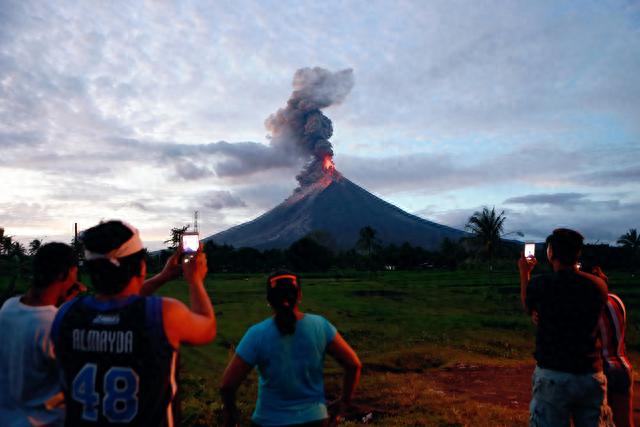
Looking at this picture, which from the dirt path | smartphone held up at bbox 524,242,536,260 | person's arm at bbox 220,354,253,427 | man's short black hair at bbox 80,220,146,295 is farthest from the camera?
the dirt path

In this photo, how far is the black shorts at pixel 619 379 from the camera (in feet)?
15.4

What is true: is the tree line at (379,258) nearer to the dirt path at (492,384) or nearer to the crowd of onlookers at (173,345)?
the dirt path at (492,384)

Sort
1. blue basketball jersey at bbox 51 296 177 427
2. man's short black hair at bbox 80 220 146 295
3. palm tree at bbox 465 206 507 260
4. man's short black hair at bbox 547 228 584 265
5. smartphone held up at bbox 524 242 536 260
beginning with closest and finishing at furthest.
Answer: blue basketball jersey at bbox 51 296 177 427, man's short black hair at bbox 80 220 146 295, man's short black hair at bbox 547 228 584 265, smartphone held up at bbox 524 242 536 260, palm tree at bbox 465 206 507 260

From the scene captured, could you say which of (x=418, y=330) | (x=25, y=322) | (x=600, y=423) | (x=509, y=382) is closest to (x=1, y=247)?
(x=25, y=322)

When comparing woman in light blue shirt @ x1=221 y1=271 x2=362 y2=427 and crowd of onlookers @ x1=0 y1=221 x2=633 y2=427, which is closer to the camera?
crowd of onlookers @ x1=0 y1=221 x2=633 y2=427

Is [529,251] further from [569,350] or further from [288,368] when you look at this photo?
[288,368]

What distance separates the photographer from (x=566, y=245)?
4570 mm

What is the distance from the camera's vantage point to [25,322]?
3.30 m

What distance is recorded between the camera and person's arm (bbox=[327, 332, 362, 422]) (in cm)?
387

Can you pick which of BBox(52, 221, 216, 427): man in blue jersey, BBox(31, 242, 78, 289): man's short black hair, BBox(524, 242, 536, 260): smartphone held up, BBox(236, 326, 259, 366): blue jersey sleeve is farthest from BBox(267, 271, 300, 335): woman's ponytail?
BBox(524, 242, 536, 260): smartphone held up

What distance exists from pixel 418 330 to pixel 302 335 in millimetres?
18306

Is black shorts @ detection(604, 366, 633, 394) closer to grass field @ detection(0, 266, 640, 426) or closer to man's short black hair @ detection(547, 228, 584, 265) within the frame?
man's short black hair @ detection(547, 228, 584, 265)

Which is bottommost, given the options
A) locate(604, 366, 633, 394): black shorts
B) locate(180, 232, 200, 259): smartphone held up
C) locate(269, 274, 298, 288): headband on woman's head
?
locate(604, 366, 633, 394): black shorts

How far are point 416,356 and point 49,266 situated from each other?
13111 millimetres
